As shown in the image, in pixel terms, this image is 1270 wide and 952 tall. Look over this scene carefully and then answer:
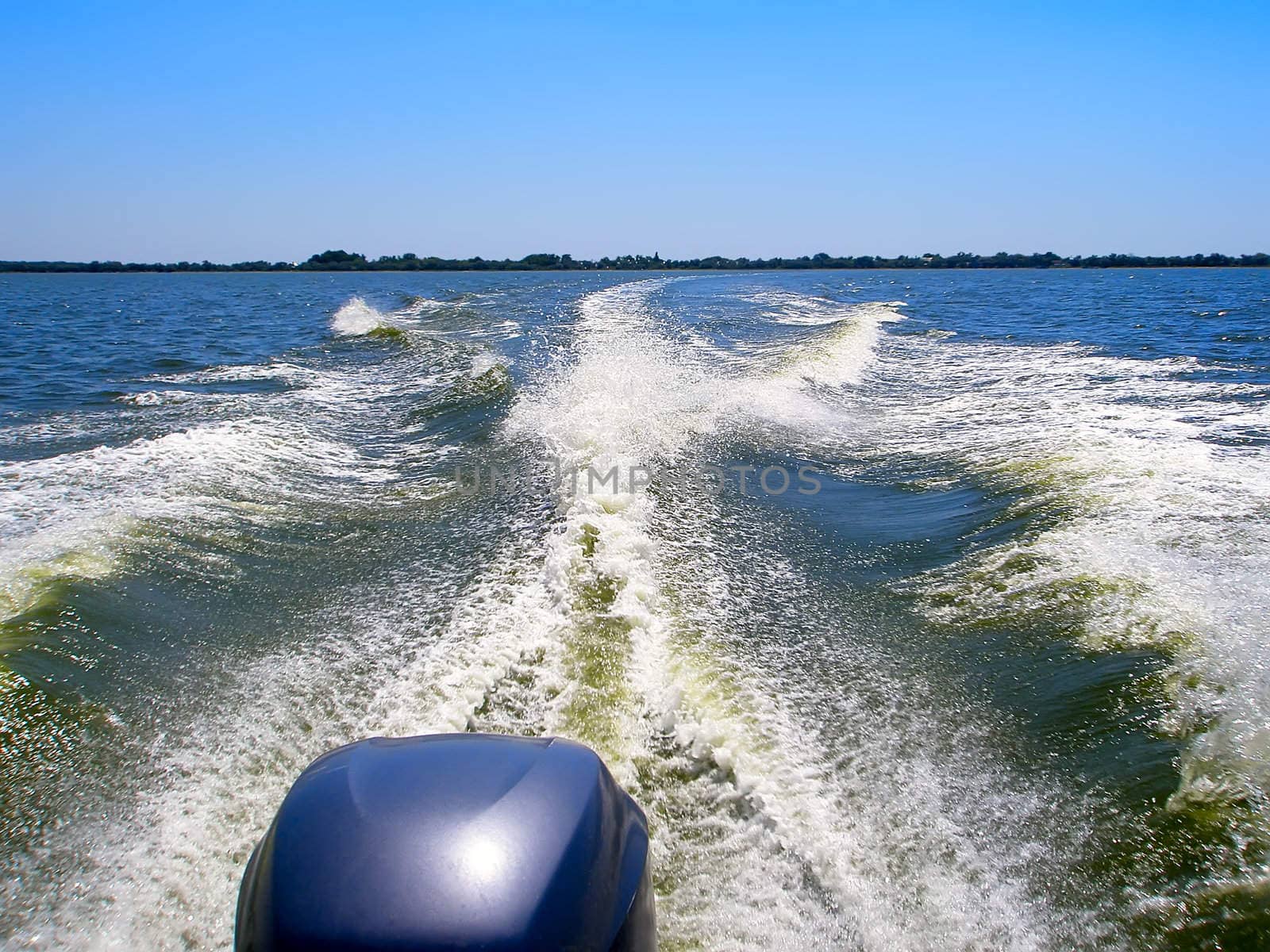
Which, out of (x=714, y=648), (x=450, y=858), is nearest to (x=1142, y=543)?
(x=714, y=648)

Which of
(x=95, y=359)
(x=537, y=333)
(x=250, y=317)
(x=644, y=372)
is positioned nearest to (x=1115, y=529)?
(x=644, y=372)

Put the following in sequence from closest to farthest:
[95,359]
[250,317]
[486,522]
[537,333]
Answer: [486,522]
[95,359]
[537,333]
[250,317]

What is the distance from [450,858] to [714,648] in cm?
238

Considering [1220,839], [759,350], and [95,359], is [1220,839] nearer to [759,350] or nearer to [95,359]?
[759,350]

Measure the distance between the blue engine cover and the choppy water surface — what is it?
77 centimetres

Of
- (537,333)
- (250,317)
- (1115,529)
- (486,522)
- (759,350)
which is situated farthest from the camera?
(250,317)

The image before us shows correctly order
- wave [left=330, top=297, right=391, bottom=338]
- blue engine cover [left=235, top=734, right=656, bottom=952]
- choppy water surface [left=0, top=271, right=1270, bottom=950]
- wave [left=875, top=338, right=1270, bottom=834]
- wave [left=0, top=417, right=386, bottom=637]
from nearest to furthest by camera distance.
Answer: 1. blue engine cover [left=235, top=734, right=656, bottom=952]
2. choppy water surface [left=0, top=271, right=1270, bottom=950]
3. wave [left=875, top=338, right=1270, bottom=834]
4. wave [left=0, top=417, right=386, bottom=637]
5. wave [left=330, top=297, right=391, bottom=338]

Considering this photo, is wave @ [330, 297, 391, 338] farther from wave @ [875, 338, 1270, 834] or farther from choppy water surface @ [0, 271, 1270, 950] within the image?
wave @ [875, 338, 1270, 834]

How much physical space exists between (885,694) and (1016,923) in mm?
1223

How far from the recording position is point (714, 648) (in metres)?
3.92

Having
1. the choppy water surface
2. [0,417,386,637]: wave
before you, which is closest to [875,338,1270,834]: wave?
the choppy water surface

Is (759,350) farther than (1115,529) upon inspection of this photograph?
Yes

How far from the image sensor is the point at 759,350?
1366 cm

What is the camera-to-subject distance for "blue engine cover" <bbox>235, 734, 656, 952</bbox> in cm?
155
